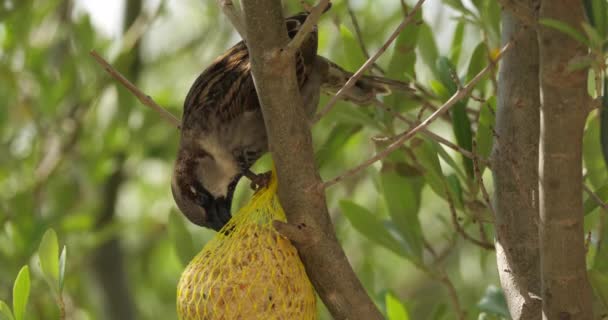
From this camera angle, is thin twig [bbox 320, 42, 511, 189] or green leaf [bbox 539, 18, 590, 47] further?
thin twig [bbox 320, 42, 511, 189]

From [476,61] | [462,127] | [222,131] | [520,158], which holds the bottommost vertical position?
[520,158]

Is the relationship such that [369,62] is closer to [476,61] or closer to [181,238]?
[476,61]

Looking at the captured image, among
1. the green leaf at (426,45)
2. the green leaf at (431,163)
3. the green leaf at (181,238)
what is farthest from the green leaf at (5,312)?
the green leaf at (426,45)

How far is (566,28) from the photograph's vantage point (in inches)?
52.2

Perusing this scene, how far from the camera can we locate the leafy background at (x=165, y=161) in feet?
6.67

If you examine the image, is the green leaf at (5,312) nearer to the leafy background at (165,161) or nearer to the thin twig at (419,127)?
the leafy background at (165,161)

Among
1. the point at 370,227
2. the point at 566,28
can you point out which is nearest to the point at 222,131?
the point at 370,227

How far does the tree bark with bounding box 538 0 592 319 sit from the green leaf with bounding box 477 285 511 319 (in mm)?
456

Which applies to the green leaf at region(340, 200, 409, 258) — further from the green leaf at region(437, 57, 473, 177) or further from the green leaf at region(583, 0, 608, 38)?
the green leaf at region(583, 0, 608, 38)

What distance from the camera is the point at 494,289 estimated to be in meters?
2.09

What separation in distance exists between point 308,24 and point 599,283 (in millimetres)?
687

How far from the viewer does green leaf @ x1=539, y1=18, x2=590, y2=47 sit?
4.34ft

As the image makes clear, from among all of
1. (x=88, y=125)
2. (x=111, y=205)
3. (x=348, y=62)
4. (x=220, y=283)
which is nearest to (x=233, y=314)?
(x=220, y=283)

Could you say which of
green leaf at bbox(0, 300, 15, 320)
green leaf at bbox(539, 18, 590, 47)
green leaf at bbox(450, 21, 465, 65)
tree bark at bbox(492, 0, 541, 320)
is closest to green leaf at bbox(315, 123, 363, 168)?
green leaf at bbox(450, 21, 465, 65)
